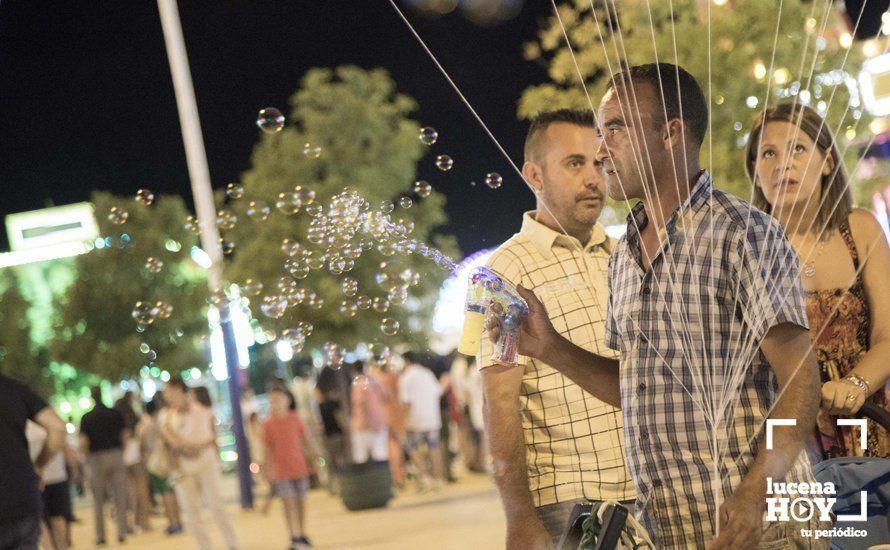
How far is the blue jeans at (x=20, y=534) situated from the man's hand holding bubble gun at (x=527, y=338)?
3.35 m

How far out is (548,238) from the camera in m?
4.02

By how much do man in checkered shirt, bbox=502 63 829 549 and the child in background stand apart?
940cm

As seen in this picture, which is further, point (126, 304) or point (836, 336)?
point (126, 304)

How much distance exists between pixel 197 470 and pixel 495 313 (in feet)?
29.7

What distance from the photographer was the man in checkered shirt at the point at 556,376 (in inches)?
142

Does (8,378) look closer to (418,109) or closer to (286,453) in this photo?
(286,453)

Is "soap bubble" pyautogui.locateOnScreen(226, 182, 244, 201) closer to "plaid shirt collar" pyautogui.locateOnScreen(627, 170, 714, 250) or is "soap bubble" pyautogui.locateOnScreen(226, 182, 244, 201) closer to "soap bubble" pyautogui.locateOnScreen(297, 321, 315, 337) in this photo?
"soap bubble" pyautogui.locateOnScreen(297, 321, 315, 337)

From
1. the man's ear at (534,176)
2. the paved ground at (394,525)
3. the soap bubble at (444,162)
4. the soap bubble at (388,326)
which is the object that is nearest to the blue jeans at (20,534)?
the soap bubble at (388,326)

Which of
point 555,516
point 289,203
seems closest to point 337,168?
point 289,203

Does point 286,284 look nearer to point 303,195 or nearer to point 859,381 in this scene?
point 303,195

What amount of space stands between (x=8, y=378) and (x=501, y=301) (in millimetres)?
3770

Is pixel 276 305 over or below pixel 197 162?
below

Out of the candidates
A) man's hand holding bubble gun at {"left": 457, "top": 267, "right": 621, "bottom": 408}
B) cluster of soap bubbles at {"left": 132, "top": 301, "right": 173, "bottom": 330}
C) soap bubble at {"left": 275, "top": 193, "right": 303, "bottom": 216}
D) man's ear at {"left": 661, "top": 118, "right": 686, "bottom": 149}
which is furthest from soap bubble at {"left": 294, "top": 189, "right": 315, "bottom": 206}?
man's ear at {"left": 661, "top": 118, "right": 686, "bottom": 149}

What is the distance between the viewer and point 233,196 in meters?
5.98
